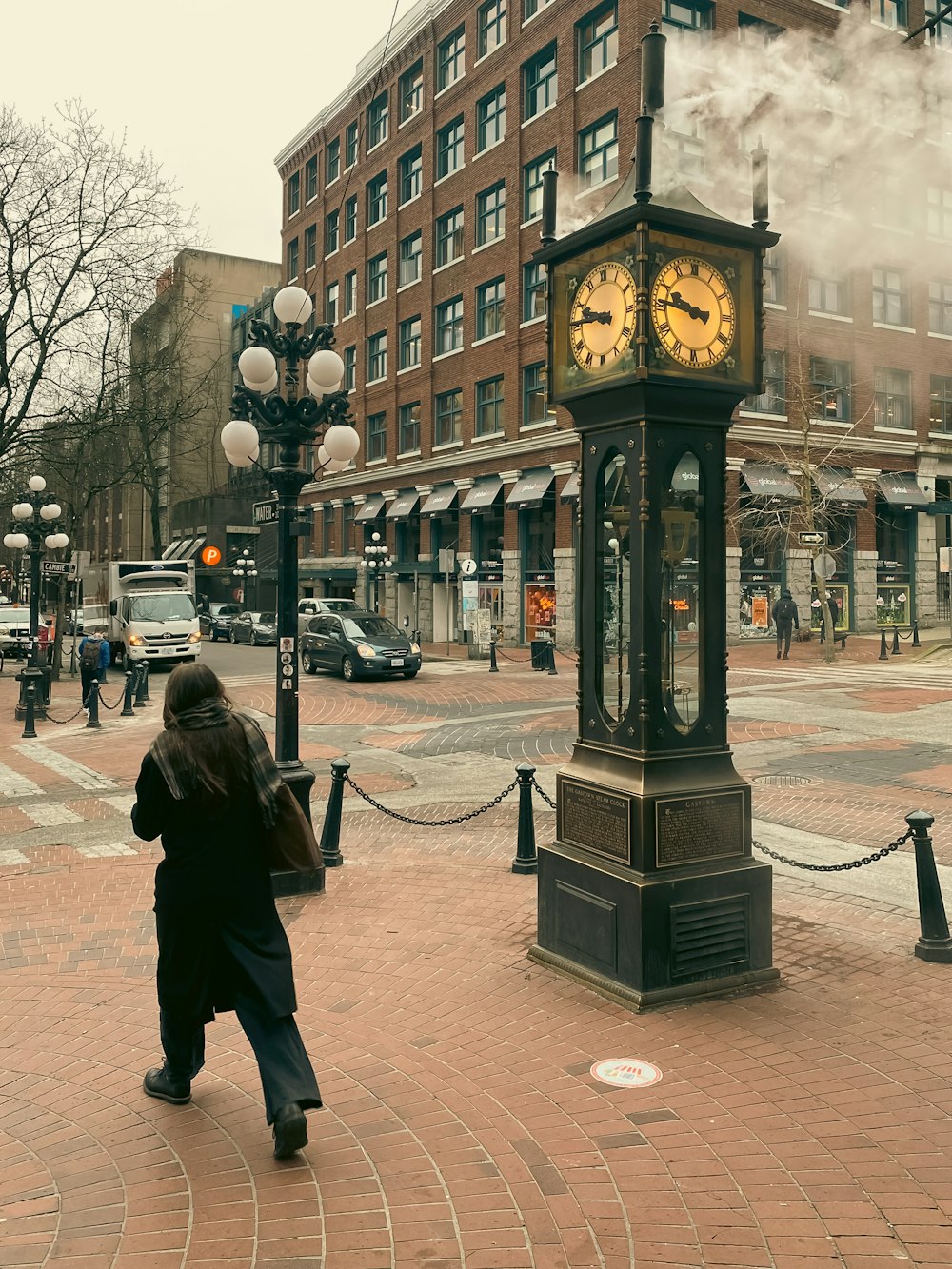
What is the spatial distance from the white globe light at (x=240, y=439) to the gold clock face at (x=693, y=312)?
17.0 feet

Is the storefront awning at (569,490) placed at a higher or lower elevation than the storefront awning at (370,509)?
lower

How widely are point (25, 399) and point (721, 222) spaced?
77.1 ft

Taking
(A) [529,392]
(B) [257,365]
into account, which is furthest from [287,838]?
(A) [529,392]

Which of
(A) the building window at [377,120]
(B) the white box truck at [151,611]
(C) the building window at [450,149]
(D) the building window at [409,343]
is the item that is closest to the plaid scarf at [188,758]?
(B) the white box truck at [151,611]

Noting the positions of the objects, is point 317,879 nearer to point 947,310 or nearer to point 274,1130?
point 274,1130

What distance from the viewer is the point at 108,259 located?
1023 inches

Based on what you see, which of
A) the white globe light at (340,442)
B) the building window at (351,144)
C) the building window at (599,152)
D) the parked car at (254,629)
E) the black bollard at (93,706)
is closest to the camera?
the white globe light at (340,442)

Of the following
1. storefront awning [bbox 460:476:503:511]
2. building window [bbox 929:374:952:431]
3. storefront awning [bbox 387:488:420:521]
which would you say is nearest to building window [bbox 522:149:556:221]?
storefront awning [bbox 460:476:503:511]

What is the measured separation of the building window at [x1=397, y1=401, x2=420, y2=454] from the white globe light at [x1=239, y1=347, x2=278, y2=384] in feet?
109

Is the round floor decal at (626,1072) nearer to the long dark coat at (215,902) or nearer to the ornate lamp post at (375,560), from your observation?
the long dark coat at (215,902)

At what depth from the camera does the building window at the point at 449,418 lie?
39.2m

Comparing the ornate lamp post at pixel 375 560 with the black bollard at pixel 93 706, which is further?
the ornate lamp post at pixel 375 560

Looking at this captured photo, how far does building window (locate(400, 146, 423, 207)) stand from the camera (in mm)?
41531

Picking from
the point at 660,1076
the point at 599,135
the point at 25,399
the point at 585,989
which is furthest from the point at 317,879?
the point at 599,135
